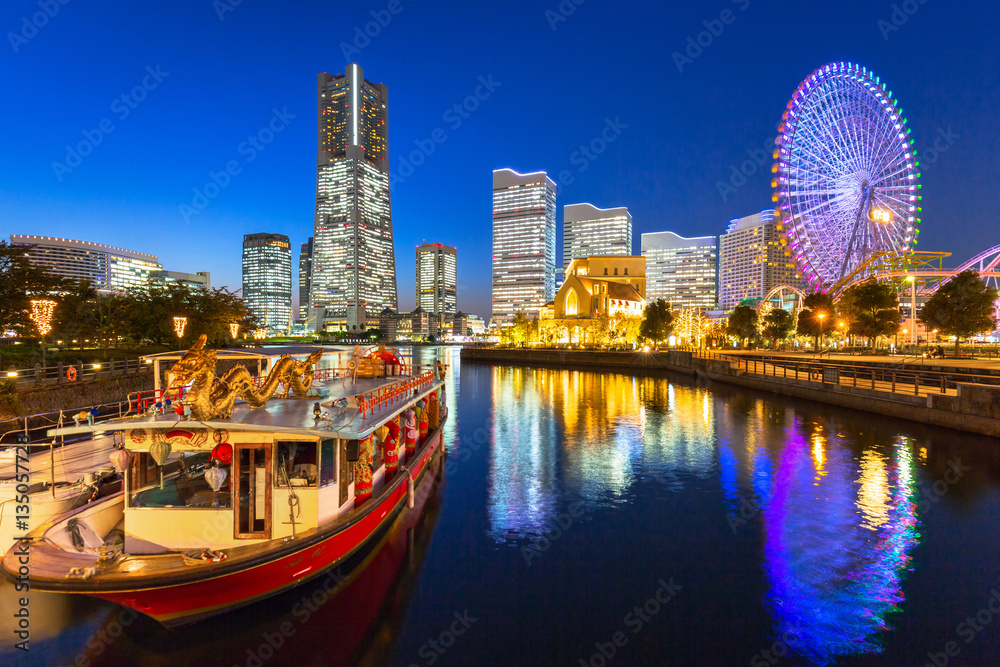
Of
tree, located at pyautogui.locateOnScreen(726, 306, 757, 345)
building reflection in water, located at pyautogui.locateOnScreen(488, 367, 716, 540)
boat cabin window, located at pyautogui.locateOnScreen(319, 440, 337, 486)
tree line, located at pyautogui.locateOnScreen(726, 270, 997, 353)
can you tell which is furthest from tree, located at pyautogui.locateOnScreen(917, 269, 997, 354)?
boat cabin window, located at pyautogui.locateOnScreen(319, 440, 337, 486)

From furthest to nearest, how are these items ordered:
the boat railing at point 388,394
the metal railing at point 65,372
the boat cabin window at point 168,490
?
the metal railing at point 65,372 → the boat railing at point 388,394 → the boat cabin window at point 168,490

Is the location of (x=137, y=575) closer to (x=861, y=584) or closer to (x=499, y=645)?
(x=499, y=645)

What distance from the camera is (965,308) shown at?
5006cm

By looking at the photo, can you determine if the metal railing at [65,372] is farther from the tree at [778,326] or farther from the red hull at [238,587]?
the tree at [778,326]

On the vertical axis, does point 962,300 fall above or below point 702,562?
above

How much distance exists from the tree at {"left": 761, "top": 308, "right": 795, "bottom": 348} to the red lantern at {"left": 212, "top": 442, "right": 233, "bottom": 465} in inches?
3987

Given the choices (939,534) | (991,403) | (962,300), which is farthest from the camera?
(962,300)

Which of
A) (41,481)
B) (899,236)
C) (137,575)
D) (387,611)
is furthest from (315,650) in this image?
(899,236)

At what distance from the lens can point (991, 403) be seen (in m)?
23.4

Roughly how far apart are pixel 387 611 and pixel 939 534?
16.0 meters

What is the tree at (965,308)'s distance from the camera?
49625 millimetres

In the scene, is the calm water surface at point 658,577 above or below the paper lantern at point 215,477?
below

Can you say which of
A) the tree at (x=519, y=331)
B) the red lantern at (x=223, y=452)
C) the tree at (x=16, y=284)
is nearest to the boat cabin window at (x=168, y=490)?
the red lantern at (x=223, y=452)

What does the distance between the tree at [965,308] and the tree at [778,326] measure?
3982 centimetres
